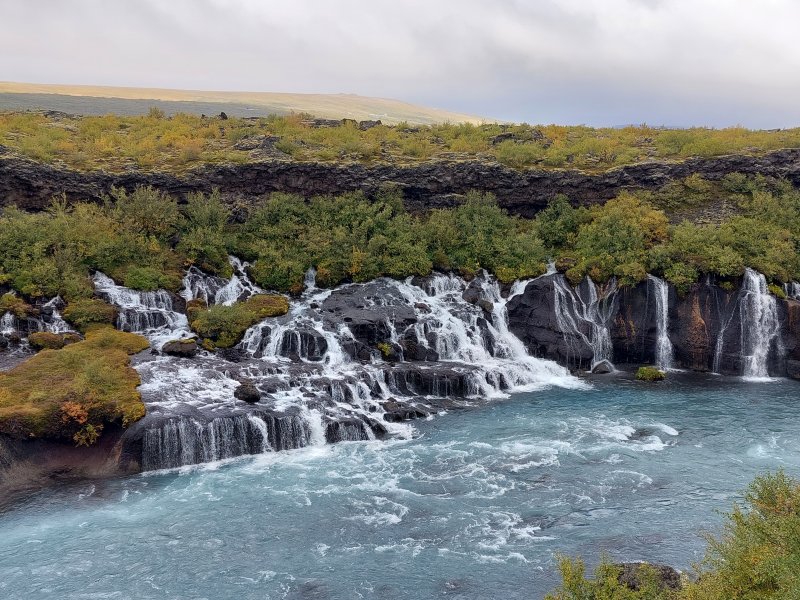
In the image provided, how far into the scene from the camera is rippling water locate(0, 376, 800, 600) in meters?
21.5

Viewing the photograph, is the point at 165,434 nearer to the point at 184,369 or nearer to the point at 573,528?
the point at 184,369

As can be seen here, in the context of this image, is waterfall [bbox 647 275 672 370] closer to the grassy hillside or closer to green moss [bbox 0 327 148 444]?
the grassy hillside

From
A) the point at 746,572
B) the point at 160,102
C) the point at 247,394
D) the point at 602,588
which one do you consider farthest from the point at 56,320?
the point at 160,102

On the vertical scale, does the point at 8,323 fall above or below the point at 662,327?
above

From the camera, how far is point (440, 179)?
58375mm

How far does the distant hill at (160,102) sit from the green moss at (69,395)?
80611 mm

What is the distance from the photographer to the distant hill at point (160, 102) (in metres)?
125

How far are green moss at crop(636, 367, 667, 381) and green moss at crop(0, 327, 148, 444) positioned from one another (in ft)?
102

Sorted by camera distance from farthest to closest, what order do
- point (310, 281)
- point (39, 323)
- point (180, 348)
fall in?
point (310, 281)
point (39, 323)
point (180, 348)

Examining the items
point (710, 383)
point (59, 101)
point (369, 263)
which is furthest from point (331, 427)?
Result: point (59, 101)

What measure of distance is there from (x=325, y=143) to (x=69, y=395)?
3928 cm

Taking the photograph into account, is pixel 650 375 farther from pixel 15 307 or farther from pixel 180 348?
pixel 15 307

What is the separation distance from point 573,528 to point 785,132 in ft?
200

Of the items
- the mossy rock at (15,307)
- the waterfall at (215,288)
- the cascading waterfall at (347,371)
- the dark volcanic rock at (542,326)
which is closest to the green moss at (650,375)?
the dark volcanic rock at (542,326)
